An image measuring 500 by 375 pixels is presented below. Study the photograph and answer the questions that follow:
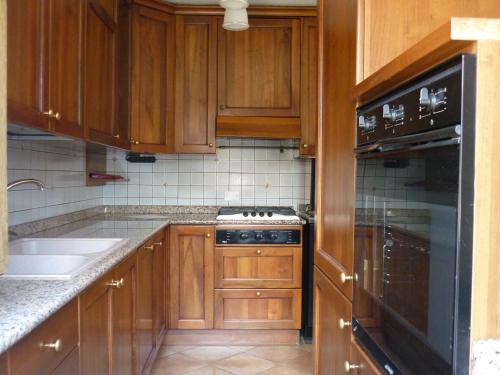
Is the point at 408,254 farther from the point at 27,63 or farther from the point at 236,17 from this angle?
the point at 236,17

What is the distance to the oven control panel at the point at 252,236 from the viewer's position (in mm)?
2938

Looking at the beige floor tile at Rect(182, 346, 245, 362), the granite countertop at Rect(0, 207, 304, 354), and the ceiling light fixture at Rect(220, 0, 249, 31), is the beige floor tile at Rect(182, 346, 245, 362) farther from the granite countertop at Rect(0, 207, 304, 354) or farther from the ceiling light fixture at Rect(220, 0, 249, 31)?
the ceiling light fixture at Rect(220, 0, 249, 31)

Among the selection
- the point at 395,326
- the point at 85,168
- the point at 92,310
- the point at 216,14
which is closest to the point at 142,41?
the point at 216,14

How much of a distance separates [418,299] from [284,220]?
6.91 ft

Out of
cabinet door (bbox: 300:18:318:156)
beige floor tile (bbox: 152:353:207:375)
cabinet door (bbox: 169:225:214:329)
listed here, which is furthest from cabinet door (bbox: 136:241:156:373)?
cabinet door (bbox: 300:18:318:156)

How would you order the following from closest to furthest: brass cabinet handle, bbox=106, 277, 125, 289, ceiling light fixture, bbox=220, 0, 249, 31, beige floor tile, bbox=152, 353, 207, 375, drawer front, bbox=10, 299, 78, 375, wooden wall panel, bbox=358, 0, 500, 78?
drawer front, bbox=10, 299, 78, 375, wooden wall panel, bbox=358, 0, 500, 78, brass cabinet handle, bbox=106, 277, 125, 289, ceiling light fixture, bbox=220, 0, 249, 31, beige floor tile, bbox=152, 353, 207, 375

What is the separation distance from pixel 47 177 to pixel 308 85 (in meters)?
1.84

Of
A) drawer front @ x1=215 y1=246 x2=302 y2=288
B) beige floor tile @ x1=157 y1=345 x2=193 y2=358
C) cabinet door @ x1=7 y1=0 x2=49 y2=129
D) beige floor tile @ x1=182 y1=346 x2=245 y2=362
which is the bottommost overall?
beige floor tile @ x1=182 y1=346 x2=245 y2=362

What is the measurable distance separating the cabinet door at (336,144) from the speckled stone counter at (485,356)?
568 mm

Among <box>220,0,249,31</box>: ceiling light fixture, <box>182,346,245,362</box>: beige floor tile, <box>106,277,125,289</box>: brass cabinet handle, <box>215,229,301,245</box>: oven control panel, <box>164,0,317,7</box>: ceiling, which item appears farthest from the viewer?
<box>164,0,317,7</box>: ceiling

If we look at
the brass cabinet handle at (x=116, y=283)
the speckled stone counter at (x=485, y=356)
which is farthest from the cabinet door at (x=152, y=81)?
the speckled stone counter at (x=485, y=356)

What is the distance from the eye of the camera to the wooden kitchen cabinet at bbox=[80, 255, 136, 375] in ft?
4.32

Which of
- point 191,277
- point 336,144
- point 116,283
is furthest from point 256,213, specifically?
point 336,144

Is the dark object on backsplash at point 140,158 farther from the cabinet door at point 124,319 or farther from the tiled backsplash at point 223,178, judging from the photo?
the cabinet door at point 124,319
